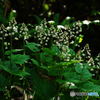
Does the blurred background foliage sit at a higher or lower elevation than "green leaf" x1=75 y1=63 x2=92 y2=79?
higher

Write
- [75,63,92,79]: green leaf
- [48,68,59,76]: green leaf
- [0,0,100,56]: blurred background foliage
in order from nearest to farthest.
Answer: [75,63,92,79]: green leaf, [48,68,59,76]: green leaf, [0,0,100,56]: blurred background foliage

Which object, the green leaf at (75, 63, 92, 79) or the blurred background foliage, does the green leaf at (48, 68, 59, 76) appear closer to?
the green leaf at (75, 63, 92, 79)

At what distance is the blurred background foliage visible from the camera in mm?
5500

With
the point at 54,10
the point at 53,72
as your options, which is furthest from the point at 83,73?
the point at 54,10

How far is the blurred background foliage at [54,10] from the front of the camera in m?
5.50

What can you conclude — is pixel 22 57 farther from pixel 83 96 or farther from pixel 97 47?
pixel 97 47

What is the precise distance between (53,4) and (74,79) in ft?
17.2

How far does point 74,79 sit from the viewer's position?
182 cm

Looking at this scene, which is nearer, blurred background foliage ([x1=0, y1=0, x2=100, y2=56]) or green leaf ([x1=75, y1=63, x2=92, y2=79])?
green leaf ([x1=75, y1=63, x2=92, y2=79])

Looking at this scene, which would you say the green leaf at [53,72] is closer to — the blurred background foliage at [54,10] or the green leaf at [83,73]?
the green leaf at [83,73]

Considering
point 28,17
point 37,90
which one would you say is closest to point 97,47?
point 28,17

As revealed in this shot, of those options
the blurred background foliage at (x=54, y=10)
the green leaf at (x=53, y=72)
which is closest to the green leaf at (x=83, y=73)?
the green leaf at (x=53, y=72)

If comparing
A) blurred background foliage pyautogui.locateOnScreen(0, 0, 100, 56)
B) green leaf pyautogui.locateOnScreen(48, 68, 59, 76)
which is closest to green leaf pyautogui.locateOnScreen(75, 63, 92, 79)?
green leaf pyautogui.locateOnScreen(48, 68, 59, 76)

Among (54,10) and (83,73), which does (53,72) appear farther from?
(54,10)
